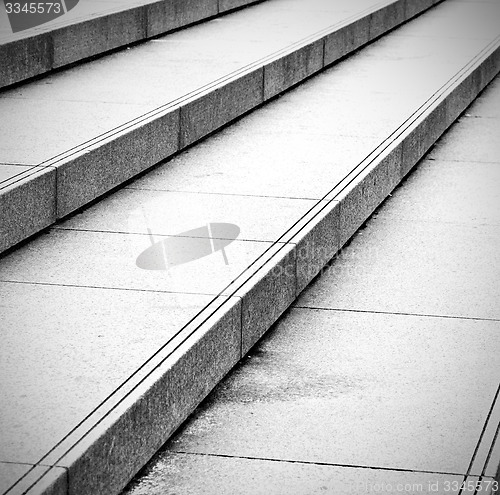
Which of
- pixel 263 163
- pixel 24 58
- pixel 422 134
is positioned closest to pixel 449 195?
pixel 422 134

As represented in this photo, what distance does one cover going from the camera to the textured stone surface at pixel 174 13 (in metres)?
7.81

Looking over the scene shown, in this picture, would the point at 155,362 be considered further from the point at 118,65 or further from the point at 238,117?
the point at 118,65

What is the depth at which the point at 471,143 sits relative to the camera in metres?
6.89

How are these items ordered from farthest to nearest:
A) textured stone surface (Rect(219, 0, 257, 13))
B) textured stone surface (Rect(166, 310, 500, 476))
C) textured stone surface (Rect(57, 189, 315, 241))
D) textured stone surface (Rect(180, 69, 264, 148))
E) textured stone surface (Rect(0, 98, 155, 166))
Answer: textured stone surface (Rect(219, 0, 257, 13)) → textured stone surface (Rect(180, 69, 264, 148)) → textured stone surface (Rect(0, 98, 155, 166)) → textured stone surface (Rect(57, 189, 315, 241)) → textured stone surface (Rect(166, 310, 500, 476))

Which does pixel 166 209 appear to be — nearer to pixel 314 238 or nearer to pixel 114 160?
pixel 114 160

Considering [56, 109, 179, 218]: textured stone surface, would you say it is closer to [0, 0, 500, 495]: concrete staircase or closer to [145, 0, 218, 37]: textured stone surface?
[0, 0, 500, 495]: concrete staircase

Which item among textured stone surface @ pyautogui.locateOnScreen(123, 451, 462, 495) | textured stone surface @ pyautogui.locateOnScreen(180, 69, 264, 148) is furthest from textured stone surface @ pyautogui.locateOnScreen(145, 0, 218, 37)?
textured stone surface @ pyautogui.locateOnScreen(123, 451, 462, 495)

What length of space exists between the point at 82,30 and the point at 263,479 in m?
4.48

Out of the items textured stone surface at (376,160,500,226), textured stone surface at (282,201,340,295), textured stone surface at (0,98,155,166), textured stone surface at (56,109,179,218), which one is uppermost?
textured stone surface at (0,98,155,166)

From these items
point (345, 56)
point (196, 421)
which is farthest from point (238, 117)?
point (196, 421)

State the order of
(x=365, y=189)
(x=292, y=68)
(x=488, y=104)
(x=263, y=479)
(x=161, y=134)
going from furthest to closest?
(x=488, y=104), (x=292, y=68), (x=161, y=134), (x=365, y=189), (x=263, y=479)

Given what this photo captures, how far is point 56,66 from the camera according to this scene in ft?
21.1

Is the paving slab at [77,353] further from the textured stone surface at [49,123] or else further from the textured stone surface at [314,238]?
the textured stone surface at [49,123]

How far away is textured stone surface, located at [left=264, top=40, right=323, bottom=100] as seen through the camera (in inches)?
266
